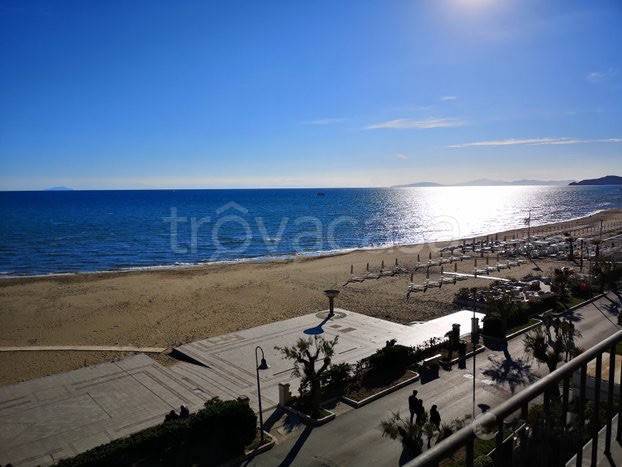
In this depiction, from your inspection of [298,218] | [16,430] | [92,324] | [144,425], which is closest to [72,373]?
[16,430]

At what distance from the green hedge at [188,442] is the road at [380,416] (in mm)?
831

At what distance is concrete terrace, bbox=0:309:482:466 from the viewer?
48.5 ft

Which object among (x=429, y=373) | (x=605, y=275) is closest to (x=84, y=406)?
(x=429, y=373)

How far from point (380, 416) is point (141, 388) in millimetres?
8813

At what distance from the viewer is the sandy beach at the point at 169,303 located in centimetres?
2497

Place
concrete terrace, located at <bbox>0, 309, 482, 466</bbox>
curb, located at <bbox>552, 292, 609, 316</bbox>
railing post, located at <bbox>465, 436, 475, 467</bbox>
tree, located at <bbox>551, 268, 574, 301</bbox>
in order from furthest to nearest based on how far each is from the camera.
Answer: tree, located at <bbox>551, 268, 574, 301</bbox> < curb, located at <bbox>552, 292, 609, 316</bbox> < concrete terrace, located at <bbox>0, 309, 482, 466</bbox> < railing post, located at <bbox>465, 436, 475, 467</bbox>

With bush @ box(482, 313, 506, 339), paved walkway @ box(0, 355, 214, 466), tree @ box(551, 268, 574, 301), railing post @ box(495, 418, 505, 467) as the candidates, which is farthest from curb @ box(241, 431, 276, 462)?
tree @ box(551, 268, 574, 301)

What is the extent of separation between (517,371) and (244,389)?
992cm

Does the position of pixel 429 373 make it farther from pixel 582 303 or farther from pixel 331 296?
pixel 582 303

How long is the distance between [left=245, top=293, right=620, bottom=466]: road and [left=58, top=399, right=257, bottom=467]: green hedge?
831mm

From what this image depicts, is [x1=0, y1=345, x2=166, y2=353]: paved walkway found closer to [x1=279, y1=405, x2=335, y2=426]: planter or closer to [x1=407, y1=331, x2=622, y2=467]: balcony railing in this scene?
[x1=279, y1=405, x2=335, y2=426]: planter

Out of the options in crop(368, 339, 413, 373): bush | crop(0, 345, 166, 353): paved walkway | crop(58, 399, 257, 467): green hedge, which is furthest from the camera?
crop(0, 345, 166, 353): paved walkway

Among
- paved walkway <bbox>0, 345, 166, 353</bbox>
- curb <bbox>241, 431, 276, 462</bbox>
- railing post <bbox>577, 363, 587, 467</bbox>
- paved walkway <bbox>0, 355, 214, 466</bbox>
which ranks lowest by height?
paved walkway <bbox>0, 345, 166, 353</bbox>

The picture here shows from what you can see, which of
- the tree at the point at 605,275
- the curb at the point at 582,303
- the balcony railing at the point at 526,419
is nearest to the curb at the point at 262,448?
the balcony railing at the point at 526,419
